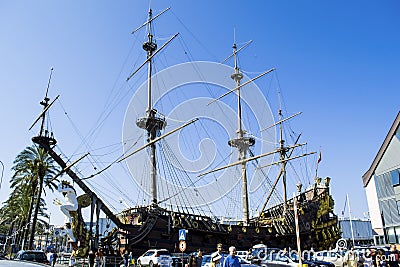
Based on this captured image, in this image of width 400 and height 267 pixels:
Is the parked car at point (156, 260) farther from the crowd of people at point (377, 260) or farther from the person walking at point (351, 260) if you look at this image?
Answer: the crowd of people at point (377, 260)

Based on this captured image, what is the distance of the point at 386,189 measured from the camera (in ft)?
122

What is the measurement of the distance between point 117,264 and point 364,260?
16.1 metres

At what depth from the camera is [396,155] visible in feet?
120

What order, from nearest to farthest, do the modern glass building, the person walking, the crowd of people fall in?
the crowd of people → the person walking → the modern glass building

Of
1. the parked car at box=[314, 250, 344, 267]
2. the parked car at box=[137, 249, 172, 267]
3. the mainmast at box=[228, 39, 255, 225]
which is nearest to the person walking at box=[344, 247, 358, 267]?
the parked car at box=[314, 250, 344, 267]

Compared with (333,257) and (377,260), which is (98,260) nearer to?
(377,260)

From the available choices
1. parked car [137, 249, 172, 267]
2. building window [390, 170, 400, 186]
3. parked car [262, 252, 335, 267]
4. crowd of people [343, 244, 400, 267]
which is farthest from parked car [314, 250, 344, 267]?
parked car [137, 249, 172, 267]

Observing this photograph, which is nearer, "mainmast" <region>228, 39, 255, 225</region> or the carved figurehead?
the carved figurehead

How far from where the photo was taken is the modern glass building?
3541 cm

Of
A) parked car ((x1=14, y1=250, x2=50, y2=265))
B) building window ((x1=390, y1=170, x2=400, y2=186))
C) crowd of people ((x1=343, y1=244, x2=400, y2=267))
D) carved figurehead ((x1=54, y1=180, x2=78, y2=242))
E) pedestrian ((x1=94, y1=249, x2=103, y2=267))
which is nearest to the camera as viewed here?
crowd of people ((x1=343, y1=244, x2=400, y2=267))

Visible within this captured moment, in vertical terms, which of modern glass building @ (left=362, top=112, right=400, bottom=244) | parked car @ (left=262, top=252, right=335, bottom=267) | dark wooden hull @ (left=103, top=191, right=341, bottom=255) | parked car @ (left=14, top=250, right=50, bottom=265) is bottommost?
parked car @ (left=262, top=252, right=335, bottom=267)

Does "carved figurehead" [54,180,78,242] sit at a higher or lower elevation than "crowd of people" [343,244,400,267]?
higher

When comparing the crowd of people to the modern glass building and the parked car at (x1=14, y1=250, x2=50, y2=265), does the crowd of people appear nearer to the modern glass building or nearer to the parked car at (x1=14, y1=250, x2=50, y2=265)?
the parked car at (x1=14, y1=250, x2=50, y2=265)

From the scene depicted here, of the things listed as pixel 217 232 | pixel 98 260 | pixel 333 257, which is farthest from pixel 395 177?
pixel 98 260
